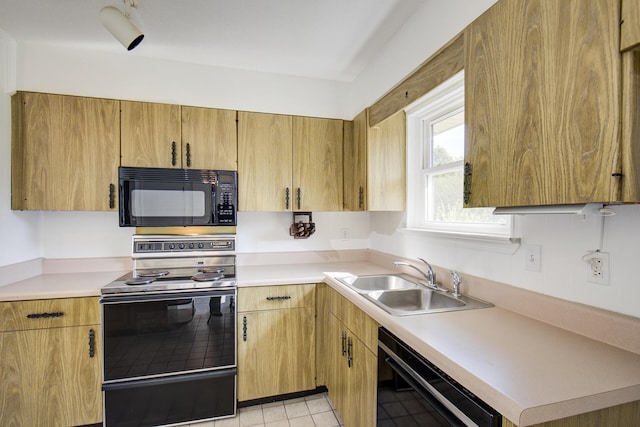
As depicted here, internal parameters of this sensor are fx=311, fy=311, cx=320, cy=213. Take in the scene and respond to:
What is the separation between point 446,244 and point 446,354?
925 mm

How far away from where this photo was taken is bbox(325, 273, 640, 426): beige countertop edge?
72 cm

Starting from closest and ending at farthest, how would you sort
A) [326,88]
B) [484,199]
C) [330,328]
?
1. [484,199]
2. [330,328]
3. [326,88]

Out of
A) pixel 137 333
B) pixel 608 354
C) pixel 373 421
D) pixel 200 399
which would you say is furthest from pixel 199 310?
pixel 608 354

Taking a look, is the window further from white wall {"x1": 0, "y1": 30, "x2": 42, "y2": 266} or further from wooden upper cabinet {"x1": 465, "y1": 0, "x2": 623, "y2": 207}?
white wall {"x1": 0, "y1": 30, "x2": 42, "y2": 266}

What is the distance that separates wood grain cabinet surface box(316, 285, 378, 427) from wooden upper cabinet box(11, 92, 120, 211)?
163 centimetres

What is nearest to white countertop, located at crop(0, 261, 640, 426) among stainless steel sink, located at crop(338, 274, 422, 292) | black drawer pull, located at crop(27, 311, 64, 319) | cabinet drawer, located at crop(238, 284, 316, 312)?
stainless steel sink, located at crop(338, 274, 422, 292)

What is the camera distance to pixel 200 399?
1.95 meters

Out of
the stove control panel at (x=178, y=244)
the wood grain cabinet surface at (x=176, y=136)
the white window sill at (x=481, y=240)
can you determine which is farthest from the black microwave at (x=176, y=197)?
the white window sill at (x=481, y=240)

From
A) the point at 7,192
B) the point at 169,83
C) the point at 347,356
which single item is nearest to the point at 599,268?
the point at 347,356

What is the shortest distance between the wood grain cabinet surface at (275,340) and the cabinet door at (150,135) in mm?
1073

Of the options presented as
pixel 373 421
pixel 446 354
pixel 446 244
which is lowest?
pixel 373 421

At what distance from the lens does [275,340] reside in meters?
2.11

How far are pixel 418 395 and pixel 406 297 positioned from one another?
2.46ft

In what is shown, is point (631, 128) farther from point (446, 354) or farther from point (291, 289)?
point (291, 289)
